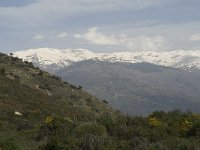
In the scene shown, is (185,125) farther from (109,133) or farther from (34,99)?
(34,99)

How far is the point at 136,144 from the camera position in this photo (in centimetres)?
1617

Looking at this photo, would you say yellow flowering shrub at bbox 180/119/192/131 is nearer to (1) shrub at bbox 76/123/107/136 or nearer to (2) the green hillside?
(2) the green hillside

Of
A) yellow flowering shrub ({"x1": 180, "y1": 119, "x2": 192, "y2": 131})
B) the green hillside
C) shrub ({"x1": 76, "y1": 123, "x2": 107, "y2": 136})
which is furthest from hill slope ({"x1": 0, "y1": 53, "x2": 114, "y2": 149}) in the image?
yellow flowering shrub ({"x1": 180, "y1": 119, "x2": 192, "y2": 131})

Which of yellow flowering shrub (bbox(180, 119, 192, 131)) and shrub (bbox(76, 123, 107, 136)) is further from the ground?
yellow flowering shrub (bbox(180, 119, 192, 131))

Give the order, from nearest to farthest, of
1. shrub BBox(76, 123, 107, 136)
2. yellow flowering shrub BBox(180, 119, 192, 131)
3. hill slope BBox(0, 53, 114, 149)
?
shrub BBox(76, 123, 107, 136) < yellow flowering shrub BBox(180, 119, 192, 131) < hill slope BBox(0, 53, 114, 149)

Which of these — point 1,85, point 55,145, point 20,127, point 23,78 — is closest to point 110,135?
point 55,145

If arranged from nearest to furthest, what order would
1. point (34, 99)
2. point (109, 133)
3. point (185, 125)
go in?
point (109, 133)
point (185, 125)
point (34, 99)

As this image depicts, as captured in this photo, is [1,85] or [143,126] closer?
[143,126]

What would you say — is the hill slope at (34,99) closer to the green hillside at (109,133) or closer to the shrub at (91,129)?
the green hillside at (109,133)

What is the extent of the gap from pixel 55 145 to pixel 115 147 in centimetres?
219

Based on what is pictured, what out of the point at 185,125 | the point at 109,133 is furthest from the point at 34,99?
the point at 185,125

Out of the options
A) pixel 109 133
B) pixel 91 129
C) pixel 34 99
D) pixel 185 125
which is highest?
pixel 185 125

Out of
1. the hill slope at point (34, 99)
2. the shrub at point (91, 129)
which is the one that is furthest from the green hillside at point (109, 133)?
the hill slope at point (34, 99)

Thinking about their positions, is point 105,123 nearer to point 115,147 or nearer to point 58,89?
point 115,147
